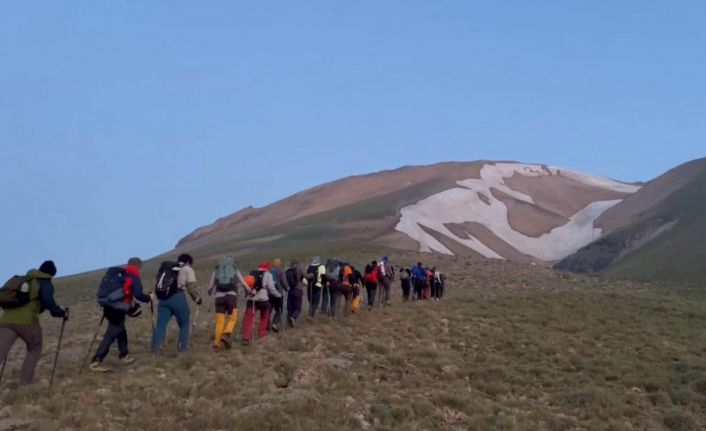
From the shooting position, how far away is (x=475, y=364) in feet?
54.2

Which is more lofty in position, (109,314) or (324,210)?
(324,210)

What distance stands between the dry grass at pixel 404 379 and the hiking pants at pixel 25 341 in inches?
12.5

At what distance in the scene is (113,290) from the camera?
540 inches

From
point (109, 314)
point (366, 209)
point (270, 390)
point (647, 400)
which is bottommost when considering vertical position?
point (647, 400)

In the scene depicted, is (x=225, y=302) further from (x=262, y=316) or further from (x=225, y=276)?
(x=262, y=316)

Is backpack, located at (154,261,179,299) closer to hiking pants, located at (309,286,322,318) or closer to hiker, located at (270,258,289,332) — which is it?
hiker, located at (270,258,289,332)

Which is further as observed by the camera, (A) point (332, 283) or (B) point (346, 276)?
(B) point (346, 276)

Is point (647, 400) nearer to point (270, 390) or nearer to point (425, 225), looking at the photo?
point (270, 390)

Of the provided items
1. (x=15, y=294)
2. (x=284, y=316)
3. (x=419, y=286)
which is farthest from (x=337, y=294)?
(x=15, y=294)

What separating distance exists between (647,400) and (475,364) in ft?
11.4

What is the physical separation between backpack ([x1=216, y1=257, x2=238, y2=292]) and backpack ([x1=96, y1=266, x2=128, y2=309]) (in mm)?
2094

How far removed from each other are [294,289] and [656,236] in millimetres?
69150

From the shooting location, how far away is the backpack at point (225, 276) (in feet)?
50.9

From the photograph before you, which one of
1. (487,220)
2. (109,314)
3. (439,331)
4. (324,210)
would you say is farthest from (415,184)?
(109,314)
